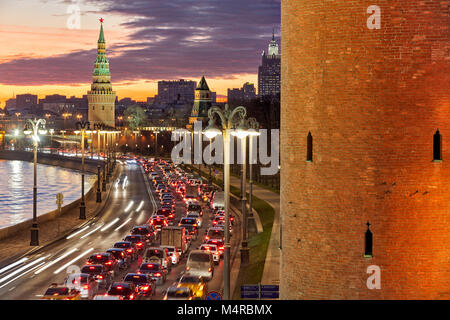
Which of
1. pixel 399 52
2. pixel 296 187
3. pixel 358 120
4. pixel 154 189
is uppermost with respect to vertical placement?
pixel 399 52

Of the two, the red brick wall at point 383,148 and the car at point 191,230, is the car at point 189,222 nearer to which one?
the car at point 191,230

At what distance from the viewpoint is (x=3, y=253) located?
4269 centimetres

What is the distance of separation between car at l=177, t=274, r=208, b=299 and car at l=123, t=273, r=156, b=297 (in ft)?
4.86

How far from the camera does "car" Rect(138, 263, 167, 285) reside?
33.5m

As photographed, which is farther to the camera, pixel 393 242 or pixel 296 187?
pixel 296 187

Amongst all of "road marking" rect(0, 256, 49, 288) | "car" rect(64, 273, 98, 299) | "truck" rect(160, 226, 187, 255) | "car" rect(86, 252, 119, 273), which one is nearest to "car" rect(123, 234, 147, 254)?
"truck" rect(160, 226, 187, 255)

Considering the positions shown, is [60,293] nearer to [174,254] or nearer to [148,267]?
[148,267]

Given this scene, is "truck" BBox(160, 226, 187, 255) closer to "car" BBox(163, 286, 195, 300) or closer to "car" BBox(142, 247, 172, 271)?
"car" BBox(142, 247, 172, 271)

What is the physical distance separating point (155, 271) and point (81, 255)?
9.57 meters

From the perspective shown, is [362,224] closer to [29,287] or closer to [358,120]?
[358,120]
